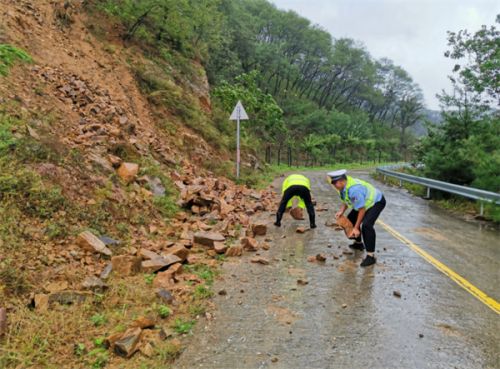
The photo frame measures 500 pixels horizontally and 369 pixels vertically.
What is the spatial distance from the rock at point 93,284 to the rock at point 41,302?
1.50 ft

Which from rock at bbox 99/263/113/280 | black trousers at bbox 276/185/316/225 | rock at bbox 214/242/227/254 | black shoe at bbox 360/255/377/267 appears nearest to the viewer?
rock at bbox 99/263/113/280

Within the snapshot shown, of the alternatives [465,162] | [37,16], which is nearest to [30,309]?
[37,16]

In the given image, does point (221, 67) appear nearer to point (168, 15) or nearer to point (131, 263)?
point (168, 15)

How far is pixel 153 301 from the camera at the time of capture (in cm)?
429

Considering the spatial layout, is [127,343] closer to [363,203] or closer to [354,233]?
[354,233]

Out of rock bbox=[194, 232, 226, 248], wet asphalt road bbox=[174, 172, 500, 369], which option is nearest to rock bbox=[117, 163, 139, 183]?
rock bbox=[194, 232, 226, 248]

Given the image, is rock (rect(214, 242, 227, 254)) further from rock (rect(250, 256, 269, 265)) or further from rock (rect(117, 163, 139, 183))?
rock (rect(117, 163, 139, 183))

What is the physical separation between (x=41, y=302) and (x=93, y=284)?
1.96ft

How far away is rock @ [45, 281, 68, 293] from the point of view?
13.3 ft

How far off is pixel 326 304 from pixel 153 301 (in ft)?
6.80

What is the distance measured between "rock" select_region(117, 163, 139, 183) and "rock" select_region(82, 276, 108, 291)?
3.36 metres

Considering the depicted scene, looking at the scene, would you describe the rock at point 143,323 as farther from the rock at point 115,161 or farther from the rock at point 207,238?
the rock at point 115,161

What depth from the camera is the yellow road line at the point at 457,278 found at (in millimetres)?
4508

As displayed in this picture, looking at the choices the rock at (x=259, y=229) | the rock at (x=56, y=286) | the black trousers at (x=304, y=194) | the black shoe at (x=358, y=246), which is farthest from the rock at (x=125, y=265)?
the black trousers at (x=304, y=194)
